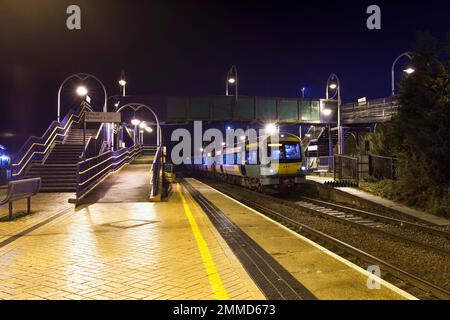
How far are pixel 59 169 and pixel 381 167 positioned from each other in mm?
14874

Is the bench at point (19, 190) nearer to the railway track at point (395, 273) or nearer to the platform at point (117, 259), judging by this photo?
the platform at point (117, 259)

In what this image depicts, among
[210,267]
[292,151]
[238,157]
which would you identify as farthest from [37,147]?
[210,267]

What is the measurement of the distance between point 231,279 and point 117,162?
21461 millimetres

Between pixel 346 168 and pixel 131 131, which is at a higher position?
pixel 131 131

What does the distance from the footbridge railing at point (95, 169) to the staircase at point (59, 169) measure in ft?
3.29

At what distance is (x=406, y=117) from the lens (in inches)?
679

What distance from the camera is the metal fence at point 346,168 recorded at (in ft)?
77.3

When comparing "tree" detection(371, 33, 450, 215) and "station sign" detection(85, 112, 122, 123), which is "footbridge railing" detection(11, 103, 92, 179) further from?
"tree" detection(371, 33, 450, 215)

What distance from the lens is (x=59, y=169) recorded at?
21.1m

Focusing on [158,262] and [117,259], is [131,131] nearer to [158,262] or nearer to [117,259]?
[117,259]

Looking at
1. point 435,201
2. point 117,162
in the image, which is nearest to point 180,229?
point 435,201

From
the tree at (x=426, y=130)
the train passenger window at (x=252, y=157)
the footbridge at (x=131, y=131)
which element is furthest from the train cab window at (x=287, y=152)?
the tree at (x=426, y=130)

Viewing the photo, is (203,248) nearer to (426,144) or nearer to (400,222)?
(400,222)

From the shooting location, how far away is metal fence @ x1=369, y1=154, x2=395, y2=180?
20894mm
